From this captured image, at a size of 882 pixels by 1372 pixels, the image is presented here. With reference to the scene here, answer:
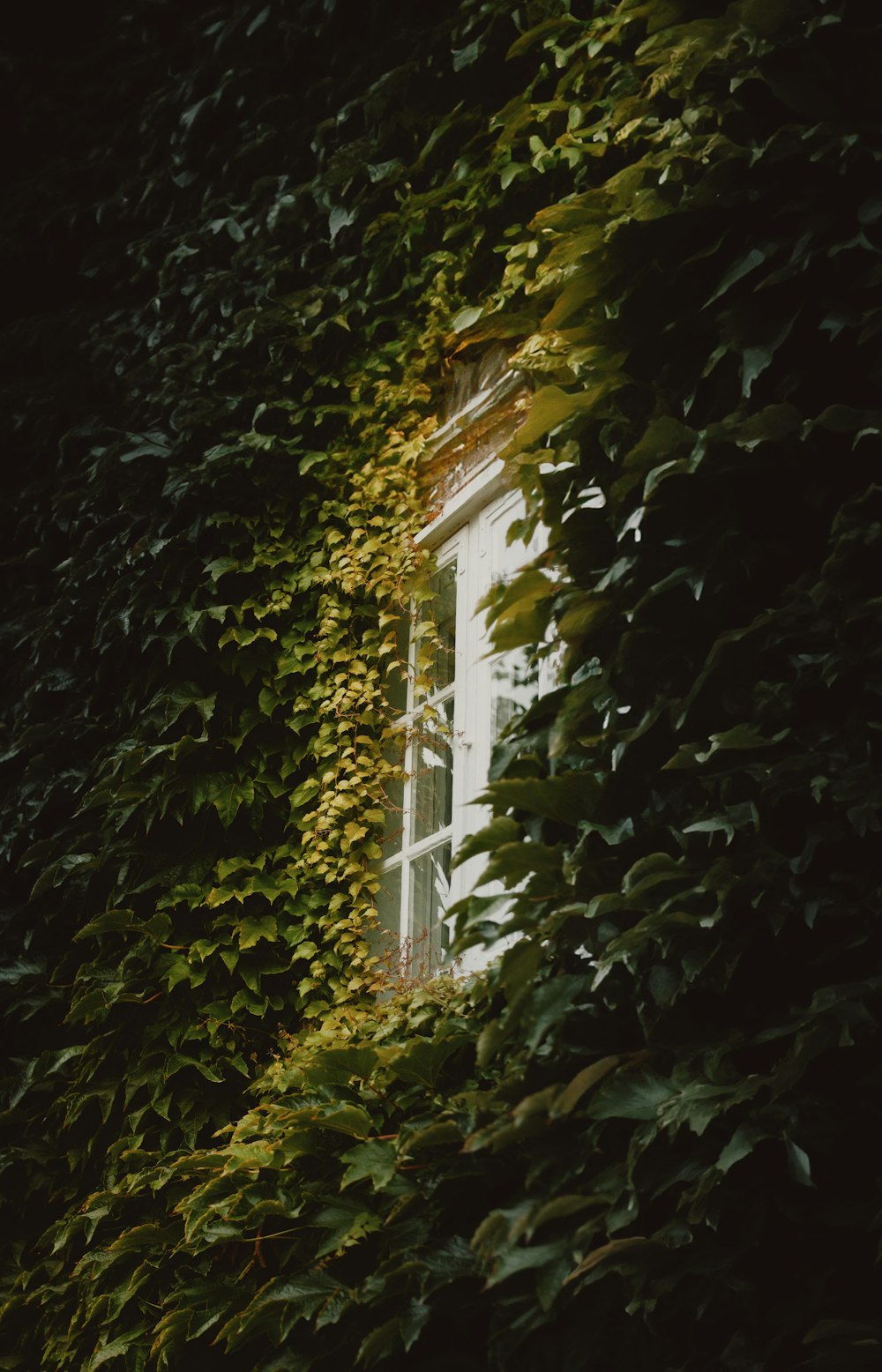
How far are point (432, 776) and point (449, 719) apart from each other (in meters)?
0.17

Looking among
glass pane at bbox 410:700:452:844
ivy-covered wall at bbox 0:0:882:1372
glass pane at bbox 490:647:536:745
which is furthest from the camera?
glass pane at bbox 410:700:452:844

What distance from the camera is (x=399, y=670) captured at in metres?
4.07

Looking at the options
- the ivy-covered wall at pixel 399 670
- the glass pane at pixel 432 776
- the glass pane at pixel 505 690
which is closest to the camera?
the ivy-covered wall at pixel 399 670

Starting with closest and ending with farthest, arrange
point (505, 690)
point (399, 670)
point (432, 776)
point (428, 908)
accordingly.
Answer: point (505, 690) → point (428, 908) → point (432, 776) → point (399, 670)

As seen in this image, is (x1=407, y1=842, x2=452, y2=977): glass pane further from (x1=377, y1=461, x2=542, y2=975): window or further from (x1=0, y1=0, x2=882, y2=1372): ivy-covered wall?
(x1=0, y1=0, x2=882, y2=1372): ivy-covered wall

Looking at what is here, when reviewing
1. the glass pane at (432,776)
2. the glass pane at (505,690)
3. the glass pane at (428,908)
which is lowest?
the glass pane at (428,908)

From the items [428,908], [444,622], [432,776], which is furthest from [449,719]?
[428,908]

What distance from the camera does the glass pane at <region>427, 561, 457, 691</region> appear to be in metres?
3.88

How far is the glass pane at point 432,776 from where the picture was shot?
3.79 metres

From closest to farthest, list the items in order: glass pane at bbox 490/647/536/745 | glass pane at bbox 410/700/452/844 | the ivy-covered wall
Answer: the ivy-covered wall < glass pane at bbox 490/647/536/745 < glass pane at bbox 410/700/452/844

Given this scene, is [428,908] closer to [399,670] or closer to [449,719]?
[449,719]

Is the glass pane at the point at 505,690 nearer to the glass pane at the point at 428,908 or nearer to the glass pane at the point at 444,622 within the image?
the glass pane at the point at 444,622

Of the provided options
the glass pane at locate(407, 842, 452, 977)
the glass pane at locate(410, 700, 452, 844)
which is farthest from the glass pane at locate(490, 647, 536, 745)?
the glass pane at locate(407, 842, 452, 977)

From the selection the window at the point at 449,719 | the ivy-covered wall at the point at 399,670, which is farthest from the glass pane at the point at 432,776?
the ivy-covered wall at the point at 399,670
